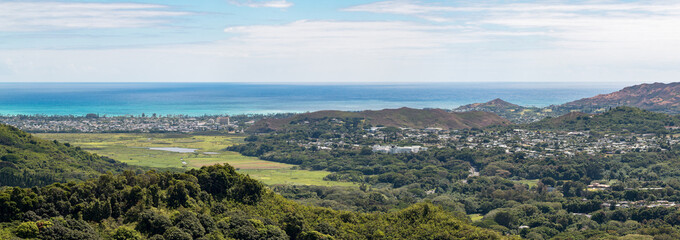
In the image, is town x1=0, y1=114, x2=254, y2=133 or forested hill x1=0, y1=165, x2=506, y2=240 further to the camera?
town x1=0, y1=114, x2=254, y2=133

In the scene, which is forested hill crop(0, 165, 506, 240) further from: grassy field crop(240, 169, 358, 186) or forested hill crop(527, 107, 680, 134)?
forested hill crop(527, 107, 680, 134)

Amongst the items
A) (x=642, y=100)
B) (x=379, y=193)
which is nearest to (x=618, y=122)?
(x=379, y=193)

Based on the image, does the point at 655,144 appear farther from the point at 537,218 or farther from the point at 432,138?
the point at 537,218

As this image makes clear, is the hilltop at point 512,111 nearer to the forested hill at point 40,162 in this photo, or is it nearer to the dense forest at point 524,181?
the dense forest at point 524,181

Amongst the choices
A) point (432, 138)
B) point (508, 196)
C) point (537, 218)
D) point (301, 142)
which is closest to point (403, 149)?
point (432, 138)

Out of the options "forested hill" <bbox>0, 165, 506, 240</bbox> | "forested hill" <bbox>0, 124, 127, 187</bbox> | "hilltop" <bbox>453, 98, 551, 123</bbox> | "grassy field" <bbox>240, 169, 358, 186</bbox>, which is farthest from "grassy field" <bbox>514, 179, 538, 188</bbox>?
"hilltop" <bbox>453, 98, 551, 123</bbox>

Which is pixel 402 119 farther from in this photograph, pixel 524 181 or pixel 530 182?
pixel 530 182

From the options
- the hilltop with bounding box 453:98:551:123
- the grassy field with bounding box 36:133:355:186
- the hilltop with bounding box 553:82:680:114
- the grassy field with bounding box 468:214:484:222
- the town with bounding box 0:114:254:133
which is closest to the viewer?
the grassy field with bounding box 468:214:484:222
